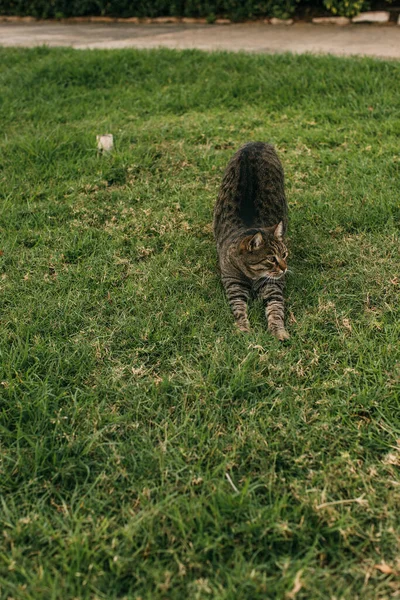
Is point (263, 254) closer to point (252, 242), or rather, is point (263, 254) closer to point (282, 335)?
point (252, 242)

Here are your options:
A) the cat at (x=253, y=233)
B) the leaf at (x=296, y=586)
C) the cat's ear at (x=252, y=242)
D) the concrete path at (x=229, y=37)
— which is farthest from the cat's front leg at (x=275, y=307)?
the concrete path at (x=229, y=37)

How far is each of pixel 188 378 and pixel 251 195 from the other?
1.43m

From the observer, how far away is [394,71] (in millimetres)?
5832

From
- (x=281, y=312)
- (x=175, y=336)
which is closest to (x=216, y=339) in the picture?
(x=175, y=336)

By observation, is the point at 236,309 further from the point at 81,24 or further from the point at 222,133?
the point at 81,24

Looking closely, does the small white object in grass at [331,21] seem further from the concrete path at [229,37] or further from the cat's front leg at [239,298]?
the cat's front leg at [239,298]

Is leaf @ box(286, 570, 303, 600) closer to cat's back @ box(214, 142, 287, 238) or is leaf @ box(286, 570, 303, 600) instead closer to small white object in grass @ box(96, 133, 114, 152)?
cat's back @ box(214, 142, 287, 238)

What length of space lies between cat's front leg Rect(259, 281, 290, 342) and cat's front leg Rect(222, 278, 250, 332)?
99 mm

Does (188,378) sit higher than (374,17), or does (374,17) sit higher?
(374,17)

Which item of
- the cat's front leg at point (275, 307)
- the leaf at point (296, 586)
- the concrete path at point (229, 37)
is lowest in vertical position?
the leaf at point (296, 586)

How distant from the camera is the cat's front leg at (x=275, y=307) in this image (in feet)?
9.78

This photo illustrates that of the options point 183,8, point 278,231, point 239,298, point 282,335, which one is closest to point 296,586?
point 282,335

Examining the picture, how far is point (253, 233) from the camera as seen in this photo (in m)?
3.39

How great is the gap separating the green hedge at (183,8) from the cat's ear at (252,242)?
5810 mm
